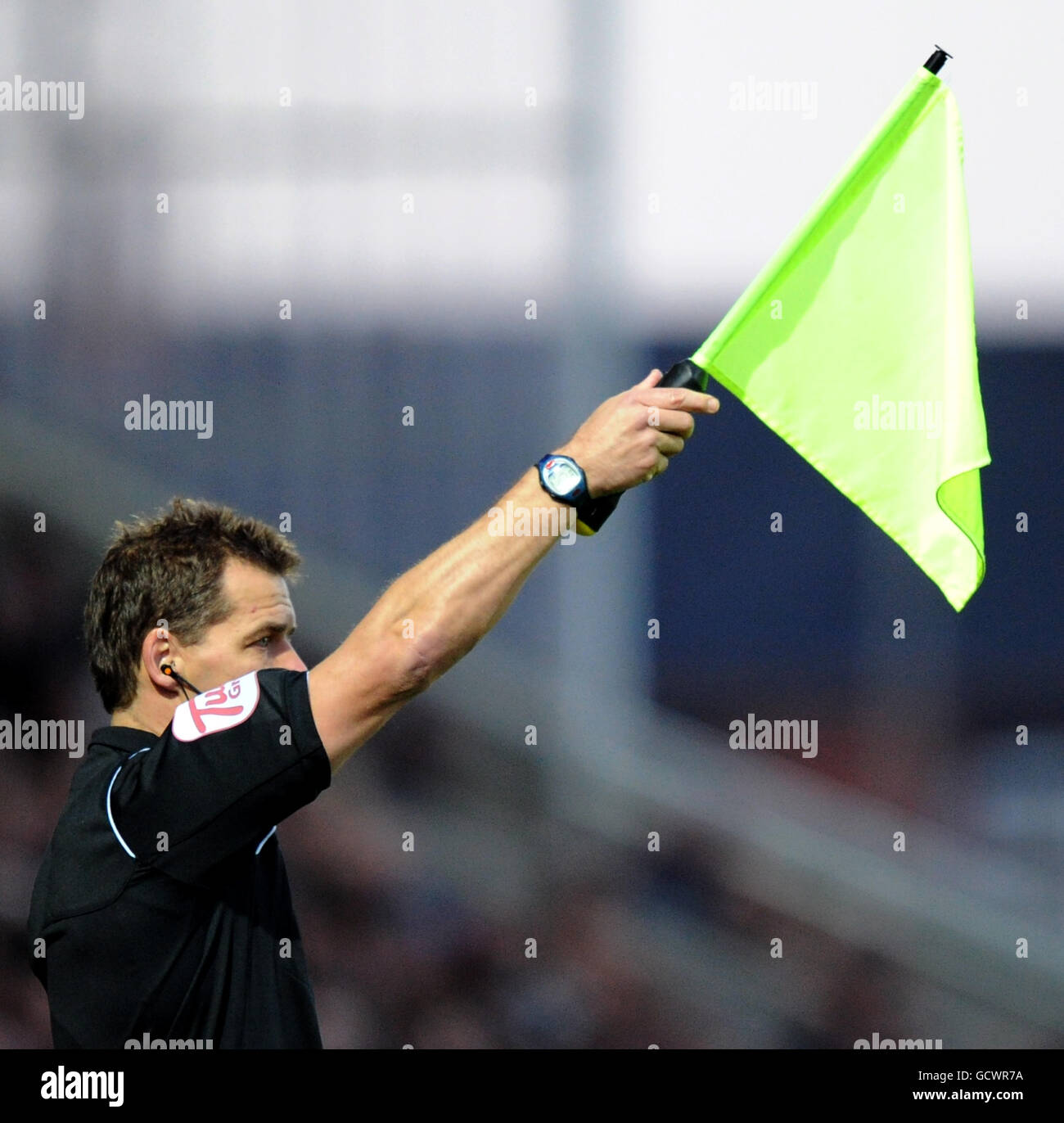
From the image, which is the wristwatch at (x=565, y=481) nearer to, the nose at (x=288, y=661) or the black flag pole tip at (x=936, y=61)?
the nose at (x=288, y=661)

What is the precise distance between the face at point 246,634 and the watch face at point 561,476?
19.0 inches

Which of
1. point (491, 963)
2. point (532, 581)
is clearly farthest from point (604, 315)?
point (491, 963)

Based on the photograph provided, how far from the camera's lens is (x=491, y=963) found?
176 inches

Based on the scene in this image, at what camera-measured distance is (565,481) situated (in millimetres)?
1737

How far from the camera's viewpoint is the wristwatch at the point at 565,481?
5.67 feet

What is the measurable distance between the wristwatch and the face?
0.48 metres

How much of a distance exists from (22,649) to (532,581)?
5.86 feet

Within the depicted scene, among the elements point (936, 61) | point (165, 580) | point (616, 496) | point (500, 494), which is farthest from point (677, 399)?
point (500, 494)

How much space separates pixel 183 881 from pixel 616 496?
28.6 inches

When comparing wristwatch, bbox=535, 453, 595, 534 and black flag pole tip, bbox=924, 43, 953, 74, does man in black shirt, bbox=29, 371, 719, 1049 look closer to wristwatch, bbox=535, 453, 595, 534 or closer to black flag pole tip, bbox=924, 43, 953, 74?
wristwatch, bbox=535, 453, 595, 534

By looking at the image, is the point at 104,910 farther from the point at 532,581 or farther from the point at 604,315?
the point at 604,315

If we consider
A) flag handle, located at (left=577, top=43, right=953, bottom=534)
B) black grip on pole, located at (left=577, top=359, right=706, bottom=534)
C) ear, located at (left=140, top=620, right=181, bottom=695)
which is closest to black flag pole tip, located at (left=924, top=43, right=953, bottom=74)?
flag handle, located at (left=577, top=43, right=953, bottom=534)

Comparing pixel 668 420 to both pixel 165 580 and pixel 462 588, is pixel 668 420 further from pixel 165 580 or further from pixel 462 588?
pixel 165 580
